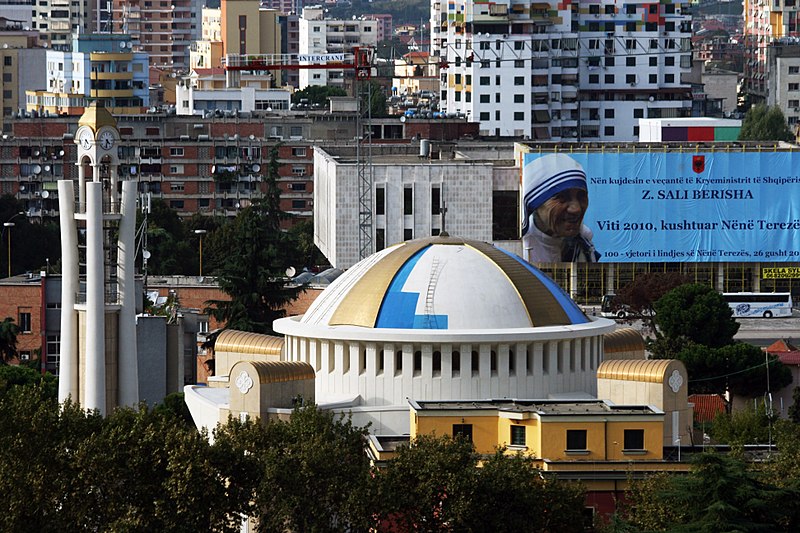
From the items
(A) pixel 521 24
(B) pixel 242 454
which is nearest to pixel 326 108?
(A) pixel 521 24

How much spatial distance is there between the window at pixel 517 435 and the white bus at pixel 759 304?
6194 cm

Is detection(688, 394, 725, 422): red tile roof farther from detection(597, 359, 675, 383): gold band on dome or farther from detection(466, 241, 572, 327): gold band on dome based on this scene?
detection(597, 359, 675, 383): gold band on dome

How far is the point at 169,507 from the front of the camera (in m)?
48.5

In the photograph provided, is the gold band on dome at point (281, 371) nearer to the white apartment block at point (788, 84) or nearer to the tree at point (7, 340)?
the tree at point (7, 340)

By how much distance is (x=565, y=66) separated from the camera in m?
175

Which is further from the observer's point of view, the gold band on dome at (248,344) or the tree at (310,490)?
the gold band on dome at (248,344)

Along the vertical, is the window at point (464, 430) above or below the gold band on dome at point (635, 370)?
below

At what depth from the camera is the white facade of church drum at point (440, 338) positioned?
2222 inches

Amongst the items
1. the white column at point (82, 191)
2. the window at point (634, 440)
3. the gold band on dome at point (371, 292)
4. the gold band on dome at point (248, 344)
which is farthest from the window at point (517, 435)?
the white column at point (82, 191)

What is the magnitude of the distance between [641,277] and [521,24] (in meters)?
60.9

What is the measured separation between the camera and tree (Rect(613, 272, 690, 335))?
350 ft

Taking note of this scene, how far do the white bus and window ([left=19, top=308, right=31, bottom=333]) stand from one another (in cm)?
3366

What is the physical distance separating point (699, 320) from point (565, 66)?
83654 mm

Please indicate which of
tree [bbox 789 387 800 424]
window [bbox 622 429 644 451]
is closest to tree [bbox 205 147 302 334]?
tree [bbox 789 387 800 424]
